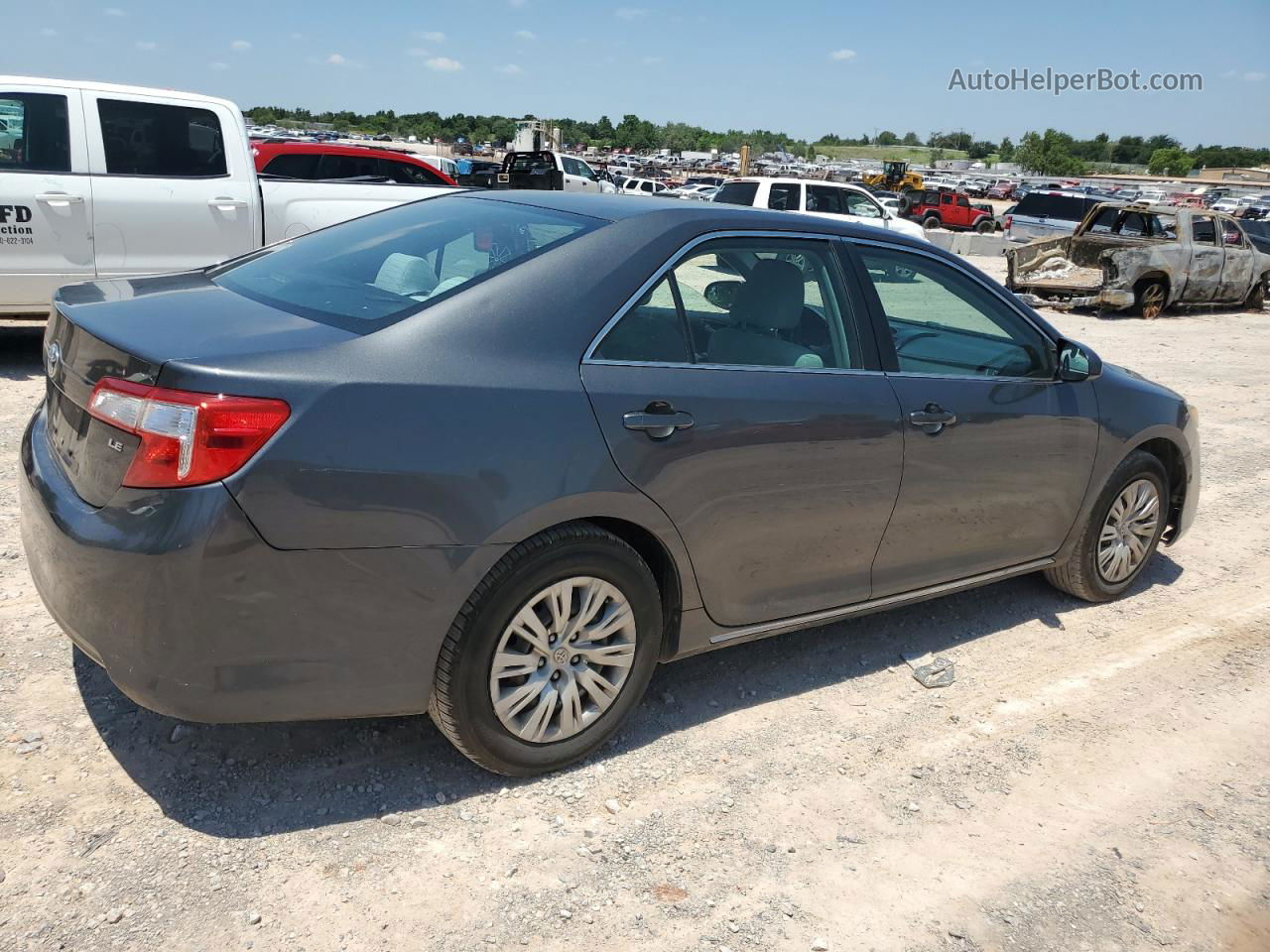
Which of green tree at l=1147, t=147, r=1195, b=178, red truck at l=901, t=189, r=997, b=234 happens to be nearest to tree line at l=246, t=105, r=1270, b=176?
green tree at l=1147, t=147, r=1195, b=178

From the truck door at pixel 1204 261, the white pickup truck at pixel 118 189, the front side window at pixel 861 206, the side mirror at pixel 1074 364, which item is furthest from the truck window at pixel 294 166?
the truck door at pixel 1204 261

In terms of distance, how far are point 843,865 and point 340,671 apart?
1.48m

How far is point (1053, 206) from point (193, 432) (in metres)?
27.8

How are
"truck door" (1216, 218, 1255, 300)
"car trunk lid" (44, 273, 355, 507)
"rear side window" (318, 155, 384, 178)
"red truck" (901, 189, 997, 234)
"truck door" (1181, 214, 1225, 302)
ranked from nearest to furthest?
→ 1. "car trunk lid" (44, 273, 355, 507)
2. "rear side window" (318, 155, 384, 178)
3. "truck door" (1181, 214, 1225, 302)
4. "truck door" (1216, 218, 1255, 300)
5. "red truck" (901, 189, 997, 234)

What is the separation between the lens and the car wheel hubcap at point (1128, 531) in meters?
4.74

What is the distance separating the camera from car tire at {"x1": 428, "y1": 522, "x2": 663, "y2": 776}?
9.09 ft

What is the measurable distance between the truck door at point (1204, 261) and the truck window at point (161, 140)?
15.5 m

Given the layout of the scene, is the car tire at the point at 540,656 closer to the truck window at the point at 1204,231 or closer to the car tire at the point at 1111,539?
the car tire at the point at 1111,539

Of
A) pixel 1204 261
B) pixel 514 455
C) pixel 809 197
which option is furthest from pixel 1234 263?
pixel 514 455

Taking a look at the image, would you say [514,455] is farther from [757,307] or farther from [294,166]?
[294,166]

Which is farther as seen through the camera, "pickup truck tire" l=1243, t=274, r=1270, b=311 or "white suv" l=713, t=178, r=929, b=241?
"pickup truck tire" l=1243, t=274, r=1270, b=311

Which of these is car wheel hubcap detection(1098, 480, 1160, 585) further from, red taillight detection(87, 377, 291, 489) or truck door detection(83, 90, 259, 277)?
truck door detection(83, 90, 259, 277)

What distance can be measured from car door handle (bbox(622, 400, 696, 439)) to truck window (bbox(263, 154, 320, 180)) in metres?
11.4

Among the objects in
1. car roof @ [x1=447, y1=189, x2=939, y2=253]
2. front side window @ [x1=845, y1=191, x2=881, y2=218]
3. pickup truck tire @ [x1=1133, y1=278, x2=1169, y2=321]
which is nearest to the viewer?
car roof @ [x1=447, y1=189, x2=939, y2=253]
